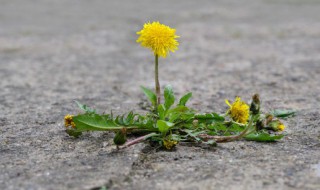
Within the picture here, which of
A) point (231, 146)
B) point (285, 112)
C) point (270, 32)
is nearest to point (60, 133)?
point (231, 146)

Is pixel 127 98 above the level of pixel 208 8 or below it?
below

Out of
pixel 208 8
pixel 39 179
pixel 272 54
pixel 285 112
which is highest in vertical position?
pixel 208 8

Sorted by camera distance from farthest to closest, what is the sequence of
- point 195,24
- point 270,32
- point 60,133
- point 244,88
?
1. point 195,24
2. point 270,32
3. point 244,88
4. point 60,133

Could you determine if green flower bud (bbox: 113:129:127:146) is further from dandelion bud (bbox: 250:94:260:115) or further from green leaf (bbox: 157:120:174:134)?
dandelion bud (bbox: 250:94:260:115)

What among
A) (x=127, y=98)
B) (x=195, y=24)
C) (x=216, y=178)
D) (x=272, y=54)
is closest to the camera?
(x=216, y=178)

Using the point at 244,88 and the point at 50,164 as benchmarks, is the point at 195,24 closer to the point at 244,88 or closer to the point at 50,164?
the point at 244,88

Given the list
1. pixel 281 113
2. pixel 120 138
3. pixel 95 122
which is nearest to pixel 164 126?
pixel 120 138
